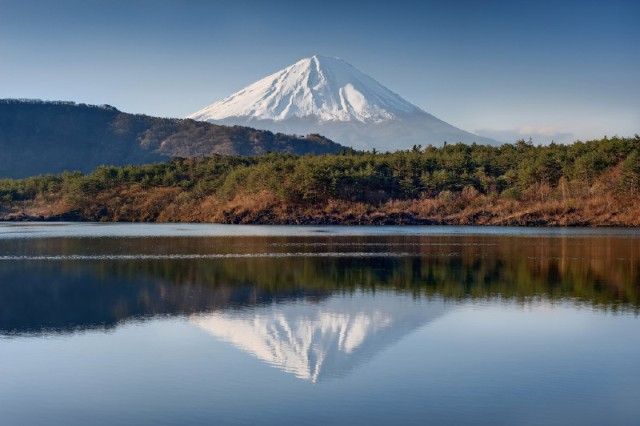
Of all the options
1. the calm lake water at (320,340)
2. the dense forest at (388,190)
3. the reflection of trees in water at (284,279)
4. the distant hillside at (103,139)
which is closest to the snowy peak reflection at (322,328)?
the calm lake water at (320,340)

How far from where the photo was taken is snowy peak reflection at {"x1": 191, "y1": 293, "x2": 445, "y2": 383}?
15.7 meters

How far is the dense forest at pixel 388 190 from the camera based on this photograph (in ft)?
219

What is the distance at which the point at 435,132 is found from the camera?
655 feet

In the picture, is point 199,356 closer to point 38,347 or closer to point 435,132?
point 38,347

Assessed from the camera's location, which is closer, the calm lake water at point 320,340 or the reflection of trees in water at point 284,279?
the calm lake water at point 320,340

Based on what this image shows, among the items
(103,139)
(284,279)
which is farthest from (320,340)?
(103,139)

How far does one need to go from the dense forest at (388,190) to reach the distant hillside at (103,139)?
70736 mm

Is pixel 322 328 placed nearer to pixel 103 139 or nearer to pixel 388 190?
pixel 388 190

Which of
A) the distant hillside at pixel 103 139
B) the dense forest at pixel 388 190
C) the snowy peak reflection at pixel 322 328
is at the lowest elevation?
the snowy peak reflection at pixel 322 328

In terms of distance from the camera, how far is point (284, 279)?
28.1 meters

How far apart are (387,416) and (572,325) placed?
892cm

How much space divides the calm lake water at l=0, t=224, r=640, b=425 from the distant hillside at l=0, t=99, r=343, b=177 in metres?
128

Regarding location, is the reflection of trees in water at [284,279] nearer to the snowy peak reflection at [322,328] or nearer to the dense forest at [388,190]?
the snowy peak reflection at [322,328]

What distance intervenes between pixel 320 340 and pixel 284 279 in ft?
34.5
